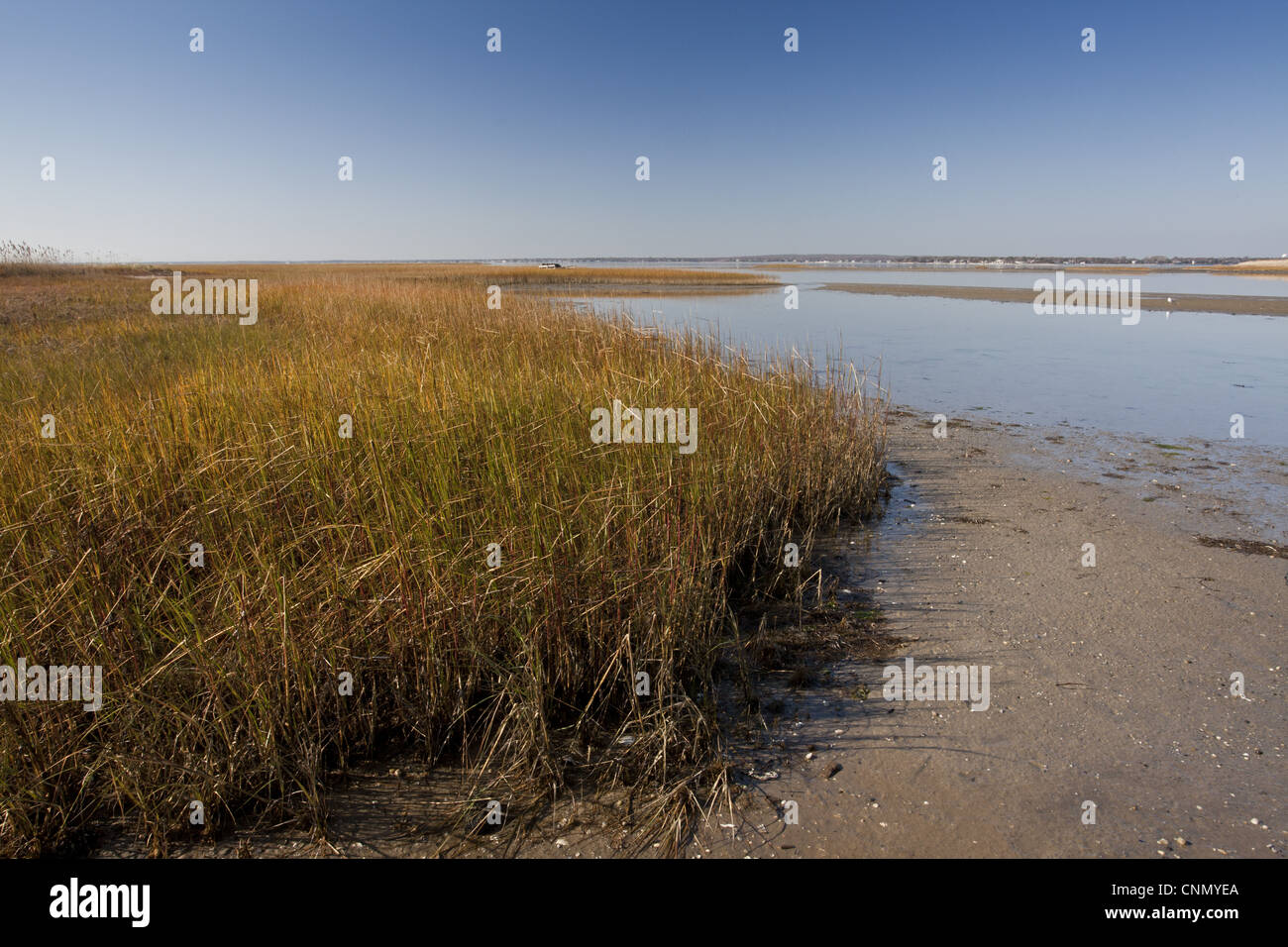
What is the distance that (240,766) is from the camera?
2.44 metres

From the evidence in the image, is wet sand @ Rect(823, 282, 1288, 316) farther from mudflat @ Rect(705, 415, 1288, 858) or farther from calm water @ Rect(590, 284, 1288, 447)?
mudflat @ Rect(705, 415, 1288, 858)

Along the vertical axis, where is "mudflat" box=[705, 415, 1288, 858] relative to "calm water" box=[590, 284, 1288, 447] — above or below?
below

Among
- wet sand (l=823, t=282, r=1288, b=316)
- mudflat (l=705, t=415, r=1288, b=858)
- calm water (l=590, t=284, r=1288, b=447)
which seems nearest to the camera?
mudflat (l=705, t=415, r=1288, b=858)

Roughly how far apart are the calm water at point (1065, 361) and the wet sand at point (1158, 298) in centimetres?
209

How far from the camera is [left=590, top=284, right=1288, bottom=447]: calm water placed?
8.80 m

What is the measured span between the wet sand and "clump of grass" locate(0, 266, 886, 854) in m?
24.0

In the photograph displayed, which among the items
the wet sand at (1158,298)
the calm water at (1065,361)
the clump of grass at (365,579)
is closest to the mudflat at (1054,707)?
the clump of grass at (365,579)

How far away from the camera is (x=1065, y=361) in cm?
1277

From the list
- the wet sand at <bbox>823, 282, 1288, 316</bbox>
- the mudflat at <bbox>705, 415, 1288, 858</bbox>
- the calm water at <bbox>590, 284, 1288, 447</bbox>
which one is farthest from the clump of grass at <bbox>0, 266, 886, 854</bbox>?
the wet sand at <bbox>823, 282, 1288, 316</bbox>

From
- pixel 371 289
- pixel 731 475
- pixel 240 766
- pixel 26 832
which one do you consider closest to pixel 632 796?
pixel 240 766

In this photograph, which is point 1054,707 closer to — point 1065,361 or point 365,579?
point 365,579

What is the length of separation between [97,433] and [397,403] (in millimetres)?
1924

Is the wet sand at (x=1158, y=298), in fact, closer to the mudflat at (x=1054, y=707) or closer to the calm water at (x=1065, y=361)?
the calm water at (x=1065, y=361)
